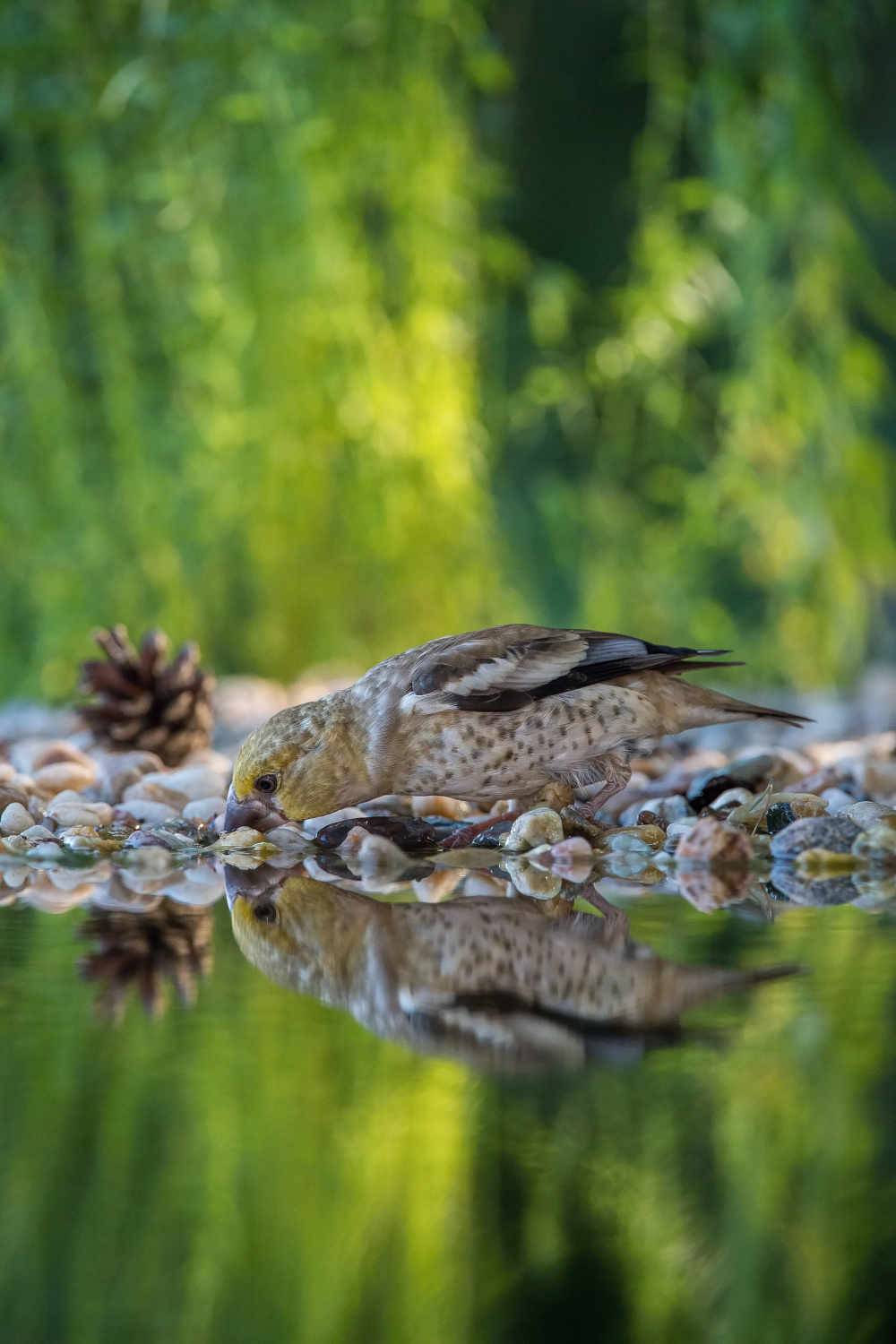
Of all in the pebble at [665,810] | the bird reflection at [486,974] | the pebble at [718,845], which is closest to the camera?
the bird reflection at [486,974]

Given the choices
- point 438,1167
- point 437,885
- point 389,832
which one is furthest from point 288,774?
point 438,1167

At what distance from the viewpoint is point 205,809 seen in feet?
6.24

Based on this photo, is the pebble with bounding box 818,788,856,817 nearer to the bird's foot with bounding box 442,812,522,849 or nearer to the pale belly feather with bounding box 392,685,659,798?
the pale belly feather with bounding box 392,685,659,798

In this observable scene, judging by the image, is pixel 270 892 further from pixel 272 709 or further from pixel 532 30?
pixel 532 30

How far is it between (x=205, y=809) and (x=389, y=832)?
10.8 inches

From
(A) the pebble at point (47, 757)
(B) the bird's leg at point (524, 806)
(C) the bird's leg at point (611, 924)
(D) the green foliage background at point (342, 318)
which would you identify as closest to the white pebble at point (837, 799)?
(B) the bird's leg at point (524, 806)

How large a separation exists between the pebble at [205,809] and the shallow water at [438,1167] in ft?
3.02

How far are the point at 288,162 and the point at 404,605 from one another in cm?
104

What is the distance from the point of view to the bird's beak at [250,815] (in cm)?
174

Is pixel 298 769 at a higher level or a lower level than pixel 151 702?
lower

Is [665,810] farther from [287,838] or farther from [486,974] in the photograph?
[486,974]

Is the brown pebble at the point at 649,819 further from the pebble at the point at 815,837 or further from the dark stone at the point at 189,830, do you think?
the dark stone at the point at 189,830

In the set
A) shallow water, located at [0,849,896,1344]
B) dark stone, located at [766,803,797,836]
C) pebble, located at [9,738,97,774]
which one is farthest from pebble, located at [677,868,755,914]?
pebble, located at [9,738,97,774]

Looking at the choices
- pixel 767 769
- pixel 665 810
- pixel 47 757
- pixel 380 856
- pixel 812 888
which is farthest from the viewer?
pixel 47 757
